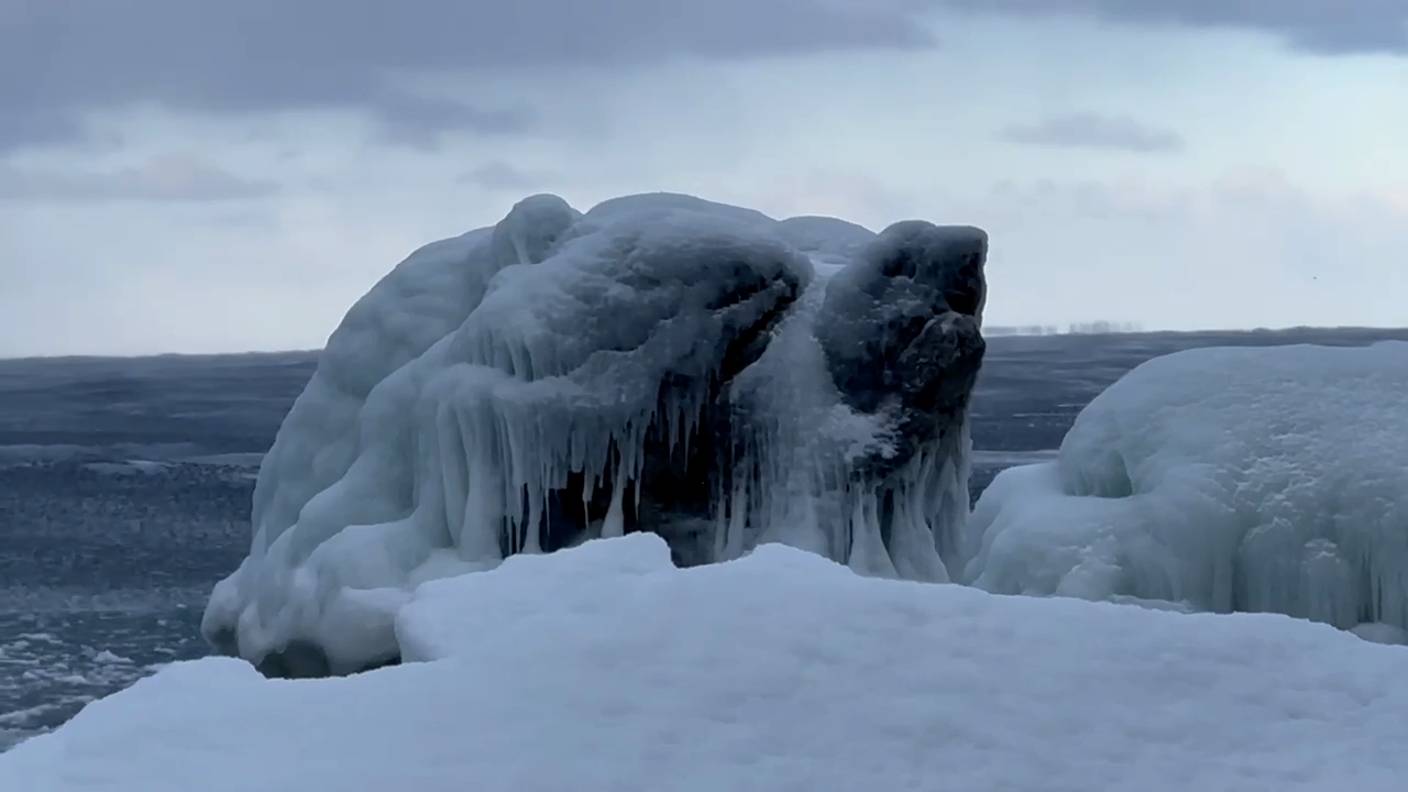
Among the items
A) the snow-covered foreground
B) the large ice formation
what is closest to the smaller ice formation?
the large ice formation

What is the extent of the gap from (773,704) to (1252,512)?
661cm

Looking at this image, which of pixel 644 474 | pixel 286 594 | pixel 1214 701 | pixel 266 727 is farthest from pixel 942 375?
pixel 266 727

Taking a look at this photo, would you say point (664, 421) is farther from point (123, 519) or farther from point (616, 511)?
point (123, 519)

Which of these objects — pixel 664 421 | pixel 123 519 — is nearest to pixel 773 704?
pixel 664 421

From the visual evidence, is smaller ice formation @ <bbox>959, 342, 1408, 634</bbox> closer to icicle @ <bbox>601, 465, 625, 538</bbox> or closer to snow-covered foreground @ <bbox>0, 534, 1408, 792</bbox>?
icicle @ <bbox>601, 465, 625, 538</bbox>

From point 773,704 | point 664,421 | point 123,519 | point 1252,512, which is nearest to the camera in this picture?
point 773,704

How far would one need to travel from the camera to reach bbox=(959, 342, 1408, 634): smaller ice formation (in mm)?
10445

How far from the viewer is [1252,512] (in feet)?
34.8

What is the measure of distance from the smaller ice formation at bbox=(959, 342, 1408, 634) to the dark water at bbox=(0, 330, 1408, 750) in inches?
369

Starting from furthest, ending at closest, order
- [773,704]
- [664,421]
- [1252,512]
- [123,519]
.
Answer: [123,519] → [664,421] → [1252,512] → [773,704]

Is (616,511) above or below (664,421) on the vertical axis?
below

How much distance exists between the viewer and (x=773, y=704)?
485 cm

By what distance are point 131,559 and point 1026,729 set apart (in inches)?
1010

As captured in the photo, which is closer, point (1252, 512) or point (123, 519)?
point (1252, 512)
